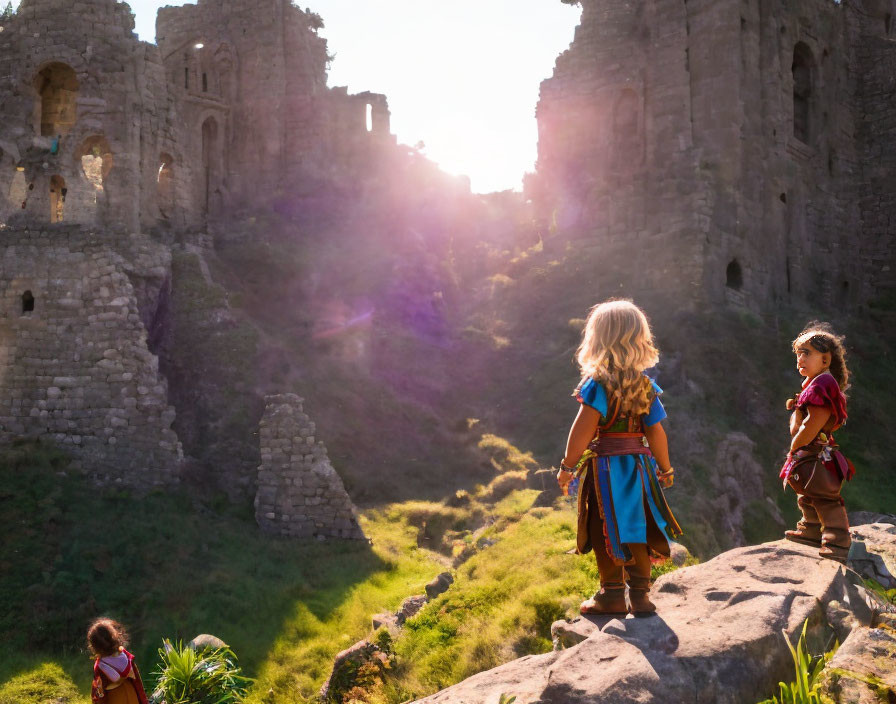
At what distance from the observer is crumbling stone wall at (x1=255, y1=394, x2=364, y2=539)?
12.9m

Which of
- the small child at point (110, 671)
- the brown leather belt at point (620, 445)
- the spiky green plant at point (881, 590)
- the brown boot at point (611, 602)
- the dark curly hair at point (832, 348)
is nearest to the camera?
the brown leather belt at point (620, 445)

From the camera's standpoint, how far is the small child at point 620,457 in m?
4.71

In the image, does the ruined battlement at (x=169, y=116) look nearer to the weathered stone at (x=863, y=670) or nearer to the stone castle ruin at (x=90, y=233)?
the stone castle ruin at (x=90, y=233)

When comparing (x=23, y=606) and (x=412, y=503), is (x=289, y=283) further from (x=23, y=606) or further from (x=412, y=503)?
(x=23, y=606)

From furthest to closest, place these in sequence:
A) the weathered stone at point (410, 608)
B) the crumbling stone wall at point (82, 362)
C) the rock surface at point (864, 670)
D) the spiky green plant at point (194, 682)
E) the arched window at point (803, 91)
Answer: the arched window at point (803, 91)
the crumbling stone wall at point (82, 362)
the weathered stone at point (410, 608)
the spiky green plant at point (194, 682)
the rock surface at point (864, 670)

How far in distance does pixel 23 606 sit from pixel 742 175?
2101cm

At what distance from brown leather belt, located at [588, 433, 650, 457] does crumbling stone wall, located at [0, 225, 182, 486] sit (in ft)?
35.0

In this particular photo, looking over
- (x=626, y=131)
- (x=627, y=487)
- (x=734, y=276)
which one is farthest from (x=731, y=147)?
(x=627, y=487)

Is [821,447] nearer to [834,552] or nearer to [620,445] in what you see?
[834,552]

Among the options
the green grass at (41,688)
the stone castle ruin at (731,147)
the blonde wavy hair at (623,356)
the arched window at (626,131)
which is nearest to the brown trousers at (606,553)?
the blonde wavy hair at (623,356)

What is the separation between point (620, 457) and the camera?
482 cm

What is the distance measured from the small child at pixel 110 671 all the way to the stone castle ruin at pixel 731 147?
56.5 feet

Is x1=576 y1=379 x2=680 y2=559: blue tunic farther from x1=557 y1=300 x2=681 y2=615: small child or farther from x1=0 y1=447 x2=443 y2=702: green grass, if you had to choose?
x1=0 y1=447 x2=443 y2=702: green grass

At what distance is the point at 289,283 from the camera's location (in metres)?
21.7
